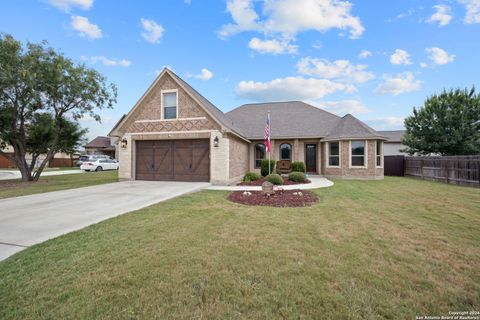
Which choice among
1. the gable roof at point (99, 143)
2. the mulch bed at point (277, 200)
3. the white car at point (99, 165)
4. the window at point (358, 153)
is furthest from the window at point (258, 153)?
the gable roof at point (99, 143)

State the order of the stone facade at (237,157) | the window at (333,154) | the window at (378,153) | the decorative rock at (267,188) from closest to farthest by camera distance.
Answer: the decorative rock at (267,188), the stone facade at (237,157), the window at (378,153), the window at (333,154)

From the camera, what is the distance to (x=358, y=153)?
1573 cm

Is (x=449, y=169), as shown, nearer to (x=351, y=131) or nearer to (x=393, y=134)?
(x=351, y=131)

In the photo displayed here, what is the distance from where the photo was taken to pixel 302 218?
588cm

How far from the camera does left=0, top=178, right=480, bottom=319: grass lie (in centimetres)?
245

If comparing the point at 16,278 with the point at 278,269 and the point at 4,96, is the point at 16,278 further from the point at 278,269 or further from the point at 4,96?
the point at 4,96

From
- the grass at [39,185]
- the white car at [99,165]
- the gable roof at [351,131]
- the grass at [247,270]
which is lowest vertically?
the grass at [247,270]

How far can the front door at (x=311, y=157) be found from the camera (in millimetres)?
18312

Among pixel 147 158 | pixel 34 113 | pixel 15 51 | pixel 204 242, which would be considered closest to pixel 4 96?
pixel 34 113

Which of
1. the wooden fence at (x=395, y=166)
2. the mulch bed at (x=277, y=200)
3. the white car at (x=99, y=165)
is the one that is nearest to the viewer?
the mulch bed at (x=277, y=200)

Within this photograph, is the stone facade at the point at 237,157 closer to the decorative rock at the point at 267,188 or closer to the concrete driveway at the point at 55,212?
the concrete driveway at the point at 55,212

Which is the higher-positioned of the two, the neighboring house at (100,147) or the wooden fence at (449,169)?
the neighboring house at (100,147)

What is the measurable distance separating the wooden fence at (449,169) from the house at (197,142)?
338 cm

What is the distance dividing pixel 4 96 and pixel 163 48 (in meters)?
9.83
